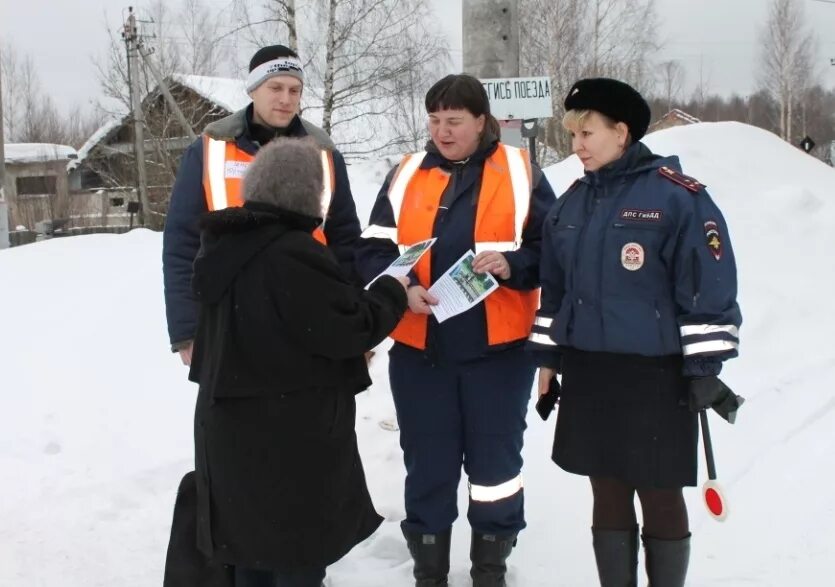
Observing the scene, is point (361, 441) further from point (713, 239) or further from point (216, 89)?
point (216, 89)

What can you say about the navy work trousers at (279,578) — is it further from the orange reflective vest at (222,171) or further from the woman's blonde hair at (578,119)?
the woman's blonde hair at (578,119)

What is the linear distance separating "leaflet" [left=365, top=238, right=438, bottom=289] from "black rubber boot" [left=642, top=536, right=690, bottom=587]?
1.20 metres

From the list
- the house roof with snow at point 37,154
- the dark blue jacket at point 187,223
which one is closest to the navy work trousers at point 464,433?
the dark blue jacket at point 187,223

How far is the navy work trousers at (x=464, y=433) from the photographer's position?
2920 millimetres

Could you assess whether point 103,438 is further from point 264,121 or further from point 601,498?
point 601,498

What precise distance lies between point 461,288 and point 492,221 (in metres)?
0.31

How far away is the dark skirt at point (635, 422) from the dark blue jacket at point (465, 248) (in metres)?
0.41

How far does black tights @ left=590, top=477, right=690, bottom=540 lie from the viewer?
8.34 ft

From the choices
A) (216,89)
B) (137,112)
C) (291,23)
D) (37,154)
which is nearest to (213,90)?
(216,89)

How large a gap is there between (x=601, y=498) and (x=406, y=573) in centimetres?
98

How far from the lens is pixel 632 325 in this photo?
2428mm

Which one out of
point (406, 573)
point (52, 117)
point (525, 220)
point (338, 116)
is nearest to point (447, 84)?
point (525, 220)

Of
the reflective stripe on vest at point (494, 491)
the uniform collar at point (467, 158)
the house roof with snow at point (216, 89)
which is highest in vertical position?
the house roof with snow at point (216, 89)

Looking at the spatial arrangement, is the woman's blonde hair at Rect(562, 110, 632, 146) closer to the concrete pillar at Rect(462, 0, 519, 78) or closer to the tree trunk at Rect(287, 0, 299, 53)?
the concrete pillar at Rect(462, 0, 519, 78)
